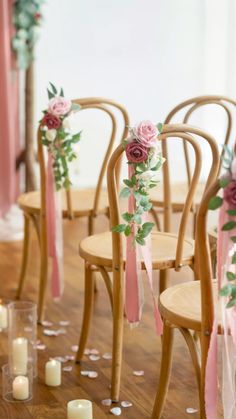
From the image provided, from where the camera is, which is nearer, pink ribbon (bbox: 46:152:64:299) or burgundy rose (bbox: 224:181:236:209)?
burgundy rose (bbox: 224:181:236:209)

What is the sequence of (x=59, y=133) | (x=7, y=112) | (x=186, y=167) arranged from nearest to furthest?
(x=59, y=133) < (x=186, y=167) < (x=7, y=112)

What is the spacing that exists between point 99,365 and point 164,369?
65 cm

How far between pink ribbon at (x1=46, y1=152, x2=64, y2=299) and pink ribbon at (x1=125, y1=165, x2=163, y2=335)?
0.79 m

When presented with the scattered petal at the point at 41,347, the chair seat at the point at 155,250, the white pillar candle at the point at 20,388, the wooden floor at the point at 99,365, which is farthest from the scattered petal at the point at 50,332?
the white pillar candle at the point at 20,388

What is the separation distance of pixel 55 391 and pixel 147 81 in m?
3.61

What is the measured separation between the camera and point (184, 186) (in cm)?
439

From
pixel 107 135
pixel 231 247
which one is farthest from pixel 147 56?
pixel 231 247

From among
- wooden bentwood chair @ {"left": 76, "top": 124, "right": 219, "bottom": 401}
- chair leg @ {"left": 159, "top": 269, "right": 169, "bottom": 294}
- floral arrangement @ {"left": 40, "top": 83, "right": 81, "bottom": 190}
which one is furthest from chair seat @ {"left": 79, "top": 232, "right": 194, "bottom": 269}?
floral arrangement @ {"left": 40, "top": 83, "right": 81, "bottom": 190}

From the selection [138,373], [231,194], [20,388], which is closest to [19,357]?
[20,388]

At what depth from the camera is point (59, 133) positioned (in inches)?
143

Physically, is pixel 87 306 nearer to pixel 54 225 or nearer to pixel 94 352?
pixel 94 352

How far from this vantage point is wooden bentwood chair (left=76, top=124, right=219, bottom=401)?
282 cm

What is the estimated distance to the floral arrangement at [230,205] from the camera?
2.14m

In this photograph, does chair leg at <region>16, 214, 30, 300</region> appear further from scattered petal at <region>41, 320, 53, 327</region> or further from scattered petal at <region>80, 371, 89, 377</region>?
scattered petal at <region>80, 371, 89, 377</region>
